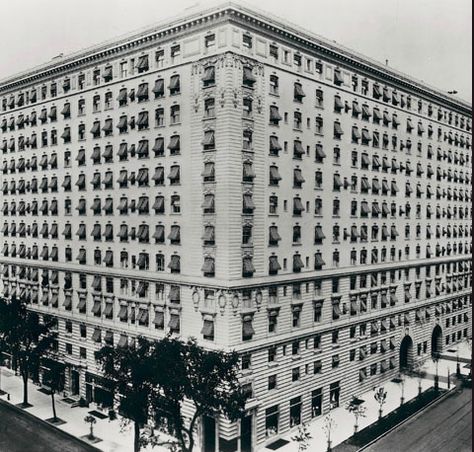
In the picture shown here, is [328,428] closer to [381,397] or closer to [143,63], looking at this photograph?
[381,397]

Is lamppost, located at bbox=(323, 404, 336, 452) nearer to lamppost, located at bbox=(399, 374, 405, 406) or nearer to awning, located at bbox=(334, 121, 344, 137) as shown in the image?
lamppost, located at bbox=(399, 374, 405, 406)

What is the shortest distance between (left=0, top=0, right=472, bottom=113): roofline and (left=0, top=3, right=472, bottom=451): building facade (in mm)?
214

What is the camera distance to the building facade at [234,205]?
4631 centimetres

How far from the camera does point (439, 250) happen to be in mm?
75250

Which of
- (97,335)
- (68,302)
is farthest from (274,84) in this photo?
(68,302)

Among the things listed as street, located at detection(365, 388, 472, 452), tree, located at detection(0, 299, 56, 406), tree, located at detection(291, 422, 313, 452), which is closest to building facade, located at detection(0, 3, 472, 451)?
tree, located at detection(291, 422, 313, 452)

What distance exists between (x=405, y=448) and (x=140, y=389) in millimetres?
24616

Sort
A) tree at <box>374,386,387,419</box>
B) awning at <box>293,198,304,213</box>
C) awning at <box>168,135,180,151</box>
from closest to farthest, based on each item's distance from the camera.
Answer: awning at <box>168,135,180,151</box>, awning at <box>293,198,304,213</box>, tree at <box>374,386,387,419</box>

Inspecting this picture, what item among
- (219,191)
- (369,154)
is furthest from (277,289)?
(369,154)

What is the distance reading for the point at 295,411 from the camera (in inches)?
2047

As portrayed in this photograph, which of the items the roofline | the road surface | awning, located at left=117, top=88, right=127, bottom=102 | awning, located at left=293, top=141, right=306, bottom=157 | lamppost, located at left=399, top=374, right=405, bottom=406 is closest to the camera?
the roofline

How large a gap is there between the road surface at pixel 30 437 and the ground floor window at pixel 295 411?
18.1 metres

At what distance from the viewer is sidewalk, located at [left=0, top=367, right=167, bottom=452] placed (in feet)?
158

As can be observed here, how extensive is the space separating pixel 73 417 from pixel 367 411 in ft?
97.3
